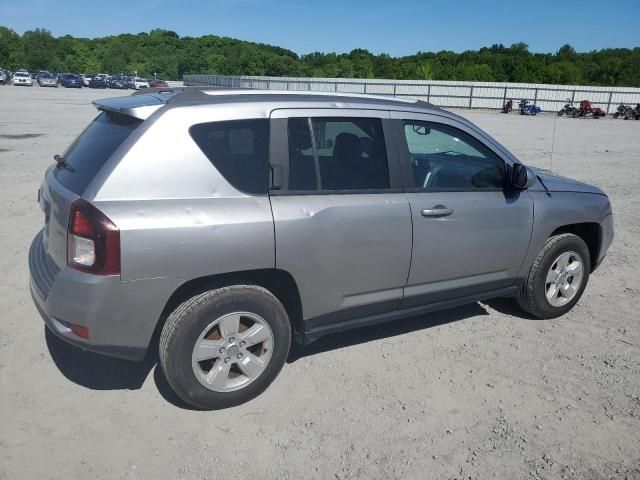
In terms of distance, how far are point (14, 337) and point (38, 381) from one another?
2.42 feet

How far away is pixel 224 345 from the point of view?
3.20 m

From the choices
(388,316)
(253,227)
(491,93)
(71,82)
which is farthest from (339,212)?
(71,82)

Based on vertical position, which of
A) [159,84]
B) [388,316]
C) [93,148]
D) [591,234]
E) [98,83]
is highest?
[98,83]

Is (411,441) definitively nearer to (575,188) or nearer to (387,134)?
(387,134)

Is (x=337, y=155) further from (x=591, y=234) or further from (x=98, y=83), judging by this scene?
(x=98, y=83)

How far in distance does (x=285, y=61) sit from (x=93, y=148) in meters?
100

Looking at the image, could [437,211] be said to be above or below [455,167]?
below

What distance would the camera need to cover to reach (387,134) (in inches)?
146

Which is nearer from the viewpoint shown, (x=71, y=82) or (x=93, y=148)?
(x=93, y=148)

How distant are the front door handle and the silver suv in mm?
11

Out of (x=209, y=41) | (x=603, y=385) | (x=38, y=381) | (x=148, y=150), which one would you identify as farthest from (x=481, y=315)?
(x=209, y=41)

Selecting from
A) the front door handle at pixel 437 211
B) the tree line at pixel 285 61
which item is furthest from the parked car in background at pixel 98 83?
the front door handle at pixel 437 211

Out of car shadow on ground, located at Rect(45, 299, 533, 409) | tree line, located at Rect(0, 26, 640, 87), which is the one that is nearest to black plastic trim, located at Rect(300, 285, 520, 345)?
car shadow on ground, located at Rect(45, 299, 533, 409)

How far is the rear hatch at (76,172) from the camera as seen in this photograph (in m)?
3.01
